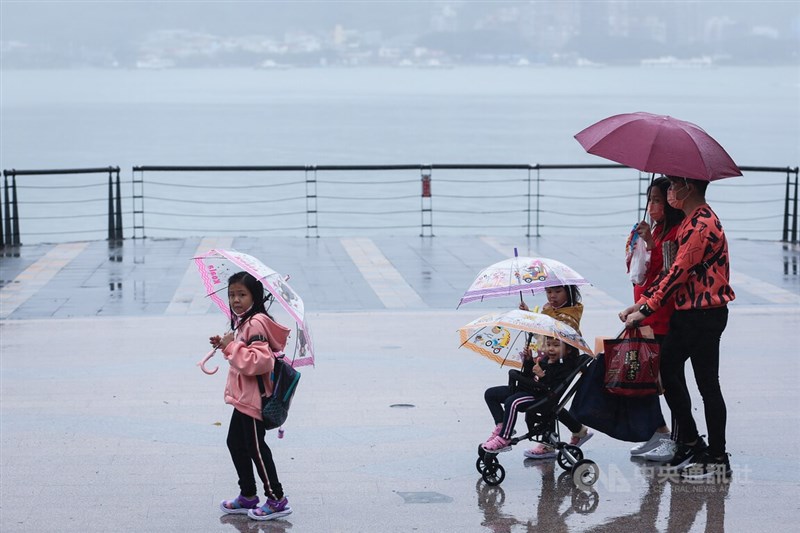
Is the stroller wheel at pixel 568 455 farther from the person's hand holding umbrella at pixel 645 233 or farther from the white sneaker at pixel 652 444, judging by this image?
the person's hand holding umbrella at pixel 645 233

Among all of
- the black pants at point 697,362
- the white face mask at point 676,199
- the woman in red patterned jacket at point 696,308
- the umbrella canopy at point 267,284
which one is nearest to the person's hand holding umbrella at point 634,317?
the woman in red patterned jacket at point 696,308

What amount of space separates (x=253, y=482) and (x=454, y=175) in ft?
190

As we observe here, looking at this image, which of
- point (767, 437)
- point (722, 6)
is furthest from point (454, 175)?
point (722, 6)

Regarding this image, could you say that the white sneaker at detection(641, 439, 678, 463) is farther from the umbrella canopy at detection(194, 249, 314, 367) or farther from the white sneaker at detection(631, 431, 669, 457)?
the umbrella canopy at detection(194, 249, 314, 367)

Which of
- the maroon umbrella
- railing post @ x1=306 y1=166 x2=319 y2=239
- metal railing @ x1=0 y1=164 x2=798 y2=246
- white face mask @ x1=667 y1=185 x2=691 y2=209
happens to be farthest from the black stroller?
metal railing @ x1=0 y1=164 x2=798 y2=246

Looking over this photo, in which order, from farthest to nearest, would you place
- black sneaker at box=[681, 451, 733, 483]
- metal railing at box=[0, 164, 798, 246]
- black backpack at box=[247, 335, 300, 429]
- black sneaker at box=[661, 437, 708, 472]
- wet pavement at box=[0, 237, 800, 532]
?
metal railing at box=[0, 164, 798, 246], black sneaker at box=[661, 437, 708, 472], black sneaker at box=[681, 451, 733, 483], wet pavement at box=[0, 237, 800, 532], black backpack at box=[247, 335, 300, 429]

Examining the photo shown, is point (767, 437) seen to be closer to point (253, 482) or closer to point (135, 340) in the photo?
point (253, 482)

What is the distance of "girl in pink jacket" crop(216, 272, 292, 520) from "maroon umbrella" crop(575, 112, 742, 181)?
5.94 ft

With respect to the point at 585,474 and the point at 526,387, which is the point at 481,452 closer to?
the point at 526,387

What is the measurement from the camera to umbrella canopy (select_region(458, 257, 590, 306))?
6.46 m

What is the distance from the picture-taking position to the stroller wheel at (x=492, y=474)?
6.43m

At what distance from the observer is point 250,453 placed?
234 inches

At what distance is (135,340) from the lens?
1042cm

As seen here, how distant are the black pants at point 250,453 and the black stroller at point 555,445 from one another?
111cm
